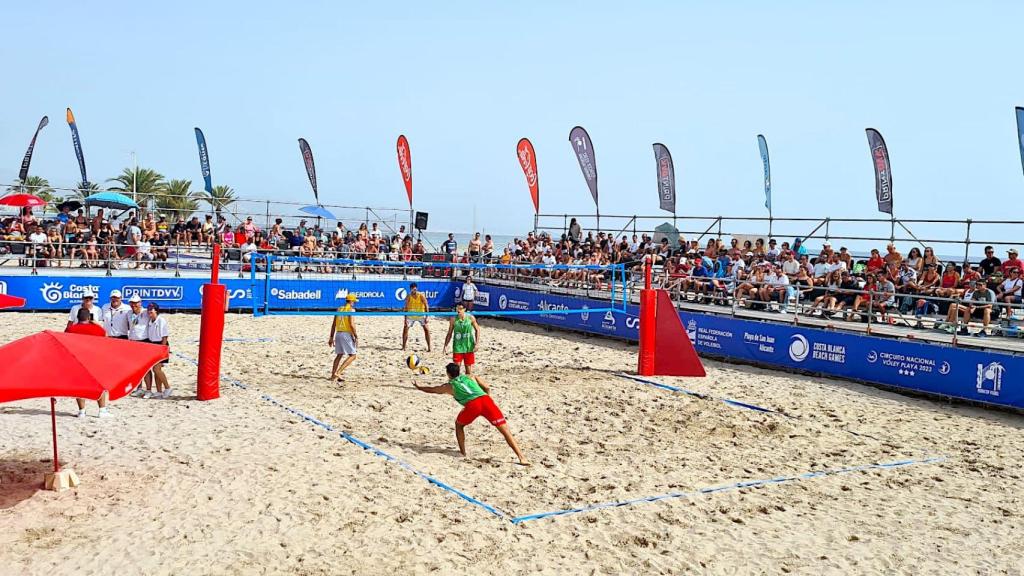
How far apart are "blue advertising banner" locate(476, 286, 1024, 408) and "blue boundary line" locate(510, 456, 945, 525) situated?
3.63 m

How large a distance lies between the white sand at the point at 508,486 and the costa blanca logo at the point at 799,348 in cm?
217

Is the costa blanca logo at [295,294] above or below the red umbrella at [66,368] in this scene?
below

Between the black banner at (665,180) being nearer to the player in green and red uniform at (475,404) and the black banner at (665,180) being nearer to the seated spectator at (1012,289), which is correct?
the seated spectator at (1012,289)

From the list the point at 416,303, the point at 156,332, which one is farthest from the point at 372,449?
the point at 416,303

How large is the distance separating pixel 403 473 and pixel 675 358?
691 cm

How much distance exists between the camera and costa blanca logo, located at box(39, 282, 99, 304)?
61.8 feet

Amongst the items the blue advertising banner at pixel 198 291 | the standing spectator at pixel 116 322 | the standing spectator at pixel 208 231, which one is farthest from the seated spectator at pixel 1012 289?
the standing spectator at pixel 208 231

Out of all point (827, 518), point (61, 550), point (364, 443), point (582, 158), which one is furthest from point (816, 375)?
point (61, 550)

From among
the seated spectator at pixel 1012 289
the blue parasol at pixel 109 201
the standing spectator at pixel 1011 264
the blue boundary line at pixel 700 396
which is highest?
the blue parasol at pixel 109 201

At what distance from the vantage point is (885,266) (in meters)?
15.8

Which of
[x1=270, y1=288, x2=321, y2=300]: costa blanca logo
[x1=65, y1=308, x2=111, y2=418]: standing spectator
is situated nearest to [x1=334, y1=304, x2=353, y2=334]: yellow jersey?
[x1=65, y1=308, x2=111, y2=418]: standing spectator

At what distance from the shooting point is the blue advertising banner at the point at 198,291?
18750 millimetres

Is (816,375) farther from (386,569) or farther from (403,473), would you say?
(386,569)

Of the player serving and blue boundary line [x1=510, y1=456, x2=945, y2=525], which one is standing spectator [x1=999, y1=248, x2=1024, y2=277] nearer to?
blue boundary line [x1=510, y1=456, x2=945, y2=525]
